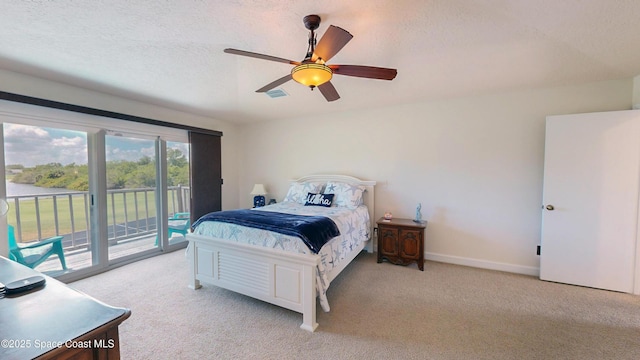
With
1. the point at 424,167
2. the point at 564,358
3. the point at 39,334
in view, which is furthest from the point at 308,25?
the point at 564,358

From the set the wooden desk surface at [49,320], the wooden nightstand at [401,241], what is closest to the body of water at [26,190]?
the wooden desk surface at [49,320]

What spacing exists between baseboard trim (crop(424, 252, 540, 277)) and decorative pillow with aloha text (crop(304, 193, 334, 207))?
5.36ft

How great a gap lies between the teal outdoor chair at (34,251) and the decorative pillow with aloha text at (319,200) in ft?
10.1

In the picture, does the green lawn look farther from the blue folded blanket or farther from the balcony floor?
the blue folded blanket

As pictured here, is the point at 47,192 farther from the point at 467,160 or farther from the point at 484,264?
the point at 484,264

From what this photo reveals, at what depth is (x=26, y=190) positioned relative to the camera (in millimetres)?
2783

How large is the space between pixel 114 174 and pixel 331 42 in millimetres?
3533

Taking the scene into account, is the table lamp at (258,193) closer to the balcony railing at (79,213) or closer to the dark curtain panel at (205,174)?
the dark curtain panel at (205,174)

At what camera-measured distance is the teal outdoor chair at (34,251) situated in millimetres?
2643

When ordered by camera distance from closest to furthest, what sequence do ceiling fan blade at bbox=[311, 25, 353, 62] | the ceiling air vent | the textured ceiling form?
1. ceiling fan blade at bbox=[311, 25, 353, 62]
2. the textured ceiling
3. the ceiling air vent

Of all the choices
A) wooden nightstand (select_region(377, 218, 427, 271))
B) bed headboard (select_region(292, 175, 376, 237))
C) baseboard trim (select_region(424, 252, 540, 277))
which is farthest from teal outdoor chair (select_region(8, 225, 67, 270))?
baseboard trim (select_region(424, 252, 540, 277))

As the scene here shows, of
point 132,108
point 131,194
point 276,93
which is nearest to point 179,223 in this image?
point 131,194

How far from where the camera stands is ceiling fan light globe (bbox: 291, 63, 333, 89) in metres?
1.68

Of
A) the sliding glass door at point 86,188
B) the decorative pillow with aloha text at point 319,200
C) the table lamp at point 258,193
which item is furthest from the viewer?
the table lamp at point 258,193
